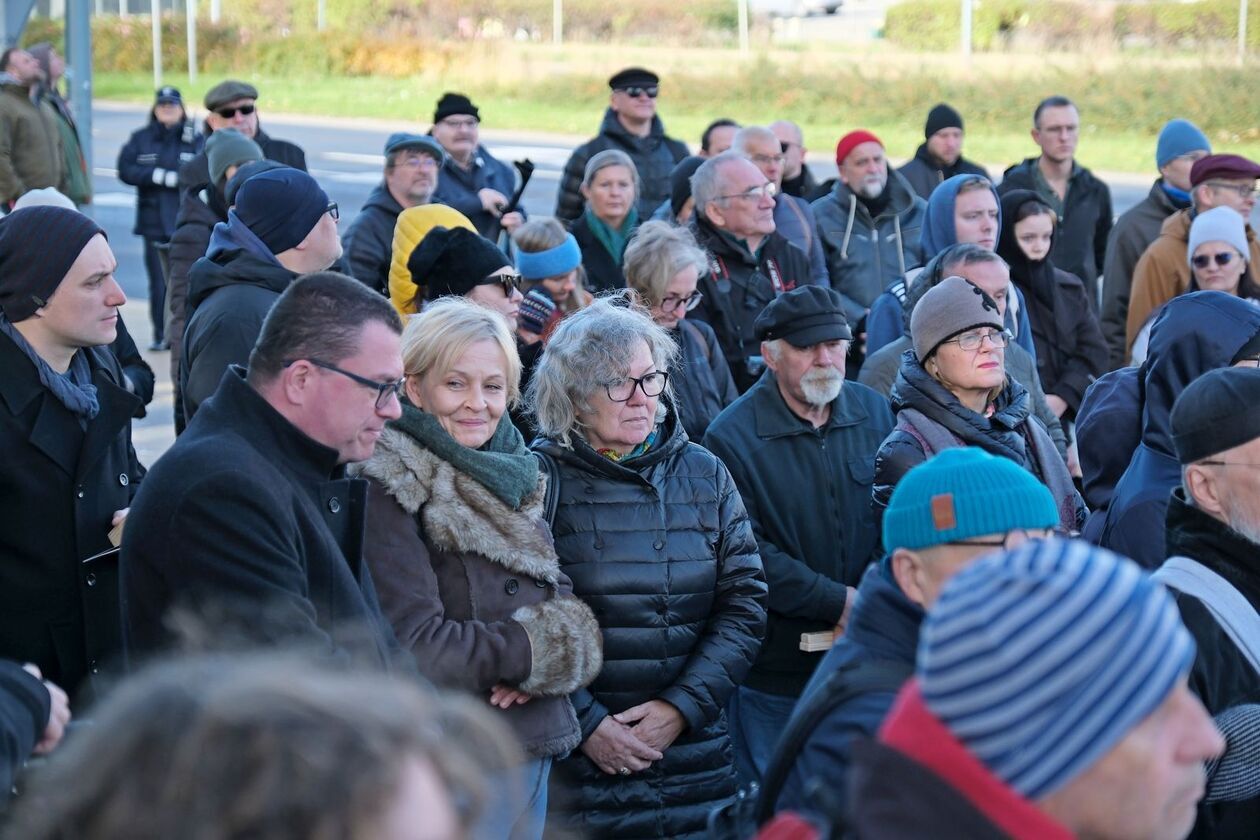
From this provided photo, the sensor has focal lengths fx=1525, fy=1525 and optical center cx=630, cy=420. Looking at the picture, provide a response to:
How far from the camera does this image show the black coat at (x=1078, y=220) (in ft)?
34.8

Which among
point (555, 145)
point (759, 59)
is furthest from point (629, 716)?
point (759, 59)

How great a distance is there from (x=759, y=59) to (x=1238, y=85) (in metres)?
12.5

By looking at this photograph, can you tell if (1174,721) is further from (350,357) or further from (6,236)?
(6,236)

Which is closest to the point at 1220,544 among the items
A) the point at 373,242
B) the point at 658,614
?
→ the point at 658,614

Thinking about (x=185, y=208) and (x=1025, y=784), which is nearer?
(x=1025, y=784)

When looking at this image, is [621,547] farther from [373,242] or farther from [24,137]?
[24,137]

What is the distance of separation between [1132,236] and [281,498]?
754cm

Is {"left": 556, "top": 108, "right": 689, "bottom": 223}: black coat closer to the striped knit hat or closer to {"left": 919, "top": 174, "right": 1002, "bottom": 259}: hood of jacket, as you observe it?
{"left": 919, "top": 174, "right": 1002, "bottom": 259}: hood of jacket

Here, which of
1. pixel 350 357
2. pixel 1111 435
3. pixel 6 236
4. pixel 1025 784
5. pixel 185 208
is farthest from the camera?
pixel 185 208

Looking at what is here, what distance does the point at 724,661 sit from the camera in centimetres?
463

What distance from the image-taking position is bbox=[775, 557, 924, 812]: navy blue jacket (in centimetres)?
260

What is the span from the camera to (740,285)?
24.6 feet

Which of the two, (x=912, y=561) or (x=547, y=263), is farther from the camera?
(x=547, y=263)

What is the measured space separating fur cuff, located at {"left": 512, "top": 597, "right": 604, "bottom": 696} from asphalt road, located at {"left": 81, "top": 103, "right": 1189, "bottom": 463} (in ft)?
18.2
